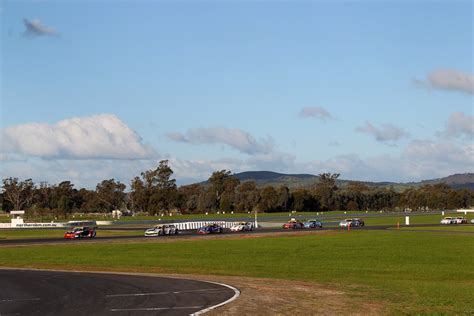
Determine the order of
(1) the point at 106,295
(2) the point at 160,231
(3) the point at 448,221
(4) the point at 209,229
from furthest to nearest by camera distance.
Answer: (3) the point at 448,221, (4) the point at 209,229, (2) the point at 160,231, (1) the point at 106,295

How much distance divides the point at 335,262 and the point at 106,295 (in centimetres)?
2259

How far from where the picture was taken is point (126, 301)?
23141mm

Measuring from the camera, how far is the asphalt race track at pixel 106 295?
21.3 metres

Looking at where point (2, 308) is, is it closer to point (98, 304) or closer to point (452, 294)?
point (98, 304)

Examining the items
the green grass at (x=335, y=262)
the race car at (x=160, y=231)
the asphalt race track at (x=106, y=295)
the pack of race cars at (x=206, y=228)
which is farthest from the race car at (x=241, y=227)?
the asphalt race track at (x=106, y=295)

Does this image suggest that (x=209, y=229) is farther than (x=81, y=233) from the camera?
Yes

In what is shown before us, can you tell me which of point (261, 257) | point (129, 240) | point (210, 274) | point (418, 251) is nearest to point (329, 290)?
point (210, 274)

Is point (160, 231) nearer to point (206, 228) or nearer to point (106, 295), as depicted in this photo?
point (206, 228)

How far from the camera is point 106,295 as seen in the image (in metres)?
25.0

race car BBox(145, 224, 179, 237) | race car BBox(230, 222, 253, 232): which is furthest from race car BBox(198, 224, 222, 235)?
race car BBox(230, 222, 253, 232)

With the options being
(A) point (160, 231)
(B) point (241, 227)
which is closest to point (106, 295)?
(A) point (160, 231)

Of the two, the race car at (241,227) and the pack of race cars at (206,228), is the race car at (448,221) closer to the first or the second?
the pack of race cars at (206,228)

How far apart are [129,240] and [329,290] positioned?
4816 cm

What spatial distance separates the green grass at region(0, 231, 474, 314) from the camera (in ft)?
88.4
